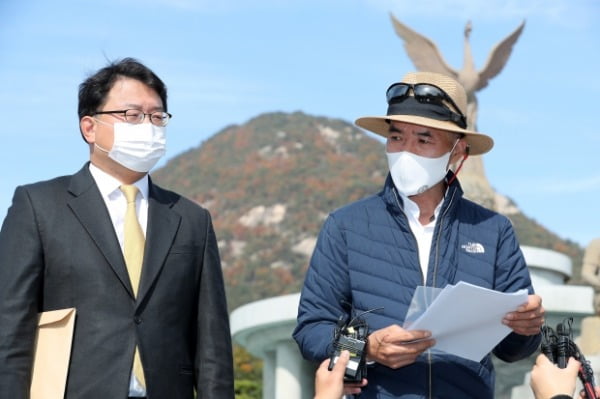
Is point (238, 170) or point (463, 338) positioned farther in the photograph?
point (238, 170)

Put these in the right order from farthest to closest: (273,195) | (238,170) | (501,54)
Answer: (238,170)
(273,195)
(501,54)

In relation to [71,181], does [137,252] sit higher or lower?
lower

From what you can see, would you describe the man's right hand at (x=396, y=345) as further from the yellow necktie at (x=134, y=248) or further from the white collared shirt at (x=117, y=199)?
the white collared shirt at (x=117, y=199)

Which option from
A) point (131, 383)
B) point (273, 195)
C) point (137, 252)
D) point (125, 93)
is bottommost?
point (131, 383)

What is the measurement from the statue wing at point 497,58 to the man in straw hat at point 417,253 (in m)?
18.0

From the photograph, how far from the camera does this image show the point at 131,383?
447cm

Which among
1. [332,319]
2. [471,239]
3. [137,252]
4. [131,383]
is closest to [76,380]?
[131,383]

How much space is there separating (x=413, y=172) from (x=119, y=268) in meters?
1.25

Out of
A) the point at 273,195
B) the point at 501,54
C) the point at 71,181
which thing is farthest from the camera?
the point at 273,195

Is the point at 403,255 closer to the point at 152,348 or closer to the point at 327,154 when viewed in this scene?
the point at 152,348

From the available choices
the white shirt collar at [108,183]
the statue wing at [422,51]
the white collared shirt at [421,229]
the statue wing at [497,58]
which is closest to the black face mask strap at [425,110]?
the white collared shirt at [421,229]

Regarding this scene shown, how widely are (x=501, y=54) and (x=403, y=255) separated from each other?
18.8 meters

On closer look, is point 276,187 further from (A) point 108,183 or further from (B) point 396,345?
(B) point 396,345

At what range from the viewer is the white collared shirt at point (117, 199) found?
4703 millimetres
